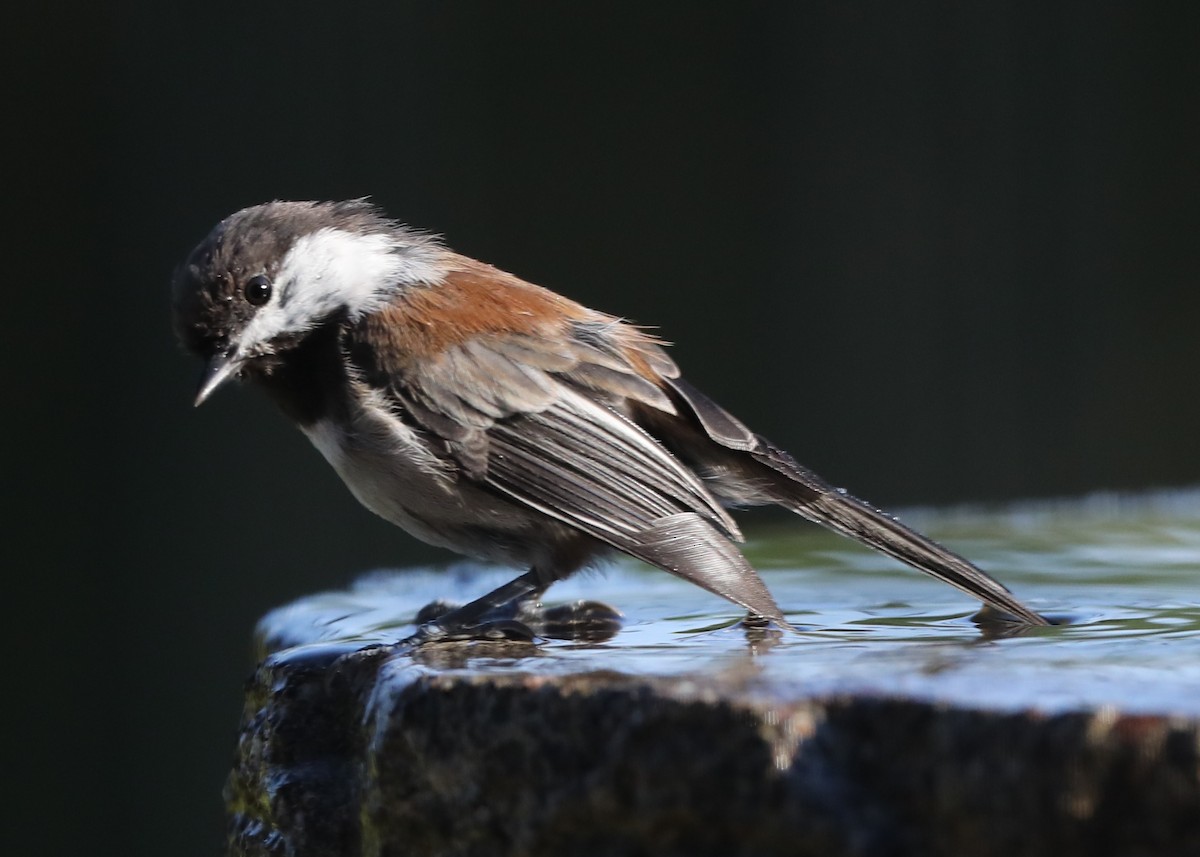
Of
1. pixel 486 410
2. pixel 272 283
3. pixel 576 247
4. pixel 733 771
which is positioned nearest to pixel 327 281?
pixel 272 283

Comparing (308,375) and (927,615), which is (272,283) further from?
(927,615)

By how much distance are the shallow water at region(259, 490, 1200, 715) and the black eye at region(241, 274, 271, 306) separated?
67 centimetres

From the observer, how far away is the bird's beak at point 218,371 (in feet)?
10.1

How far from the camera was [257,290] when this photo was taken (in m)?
3.17

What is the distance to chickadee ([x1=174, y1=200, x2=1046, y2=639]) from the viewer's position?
294 cm

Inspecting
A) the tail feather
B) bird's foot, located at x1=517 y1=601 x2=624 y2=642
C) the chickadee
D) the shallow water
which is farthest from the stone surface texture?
the tail feather

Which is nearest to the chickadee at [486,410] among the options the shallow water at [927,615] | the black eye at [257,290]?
the black eye at [257,290]

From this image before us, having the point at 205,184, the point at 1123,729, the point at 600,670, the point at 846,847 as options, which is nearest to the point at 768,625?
the point at 600,670

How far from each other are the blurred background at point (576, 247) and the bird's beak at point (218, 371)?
Result: 127 inches

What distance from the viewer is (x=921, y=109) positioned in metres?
7.29

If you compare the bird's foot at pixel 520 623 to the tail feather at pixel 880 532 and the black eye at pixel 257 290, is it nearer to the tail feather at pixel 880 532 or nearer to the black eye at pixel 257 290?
the tail feather at pixel 880 532

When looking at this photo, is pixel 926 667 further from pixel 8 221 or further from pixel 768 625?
pixel 8 221

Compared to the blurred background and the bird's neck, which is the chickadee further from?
the blurred background

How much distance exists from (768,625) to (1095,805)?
1.10 m
